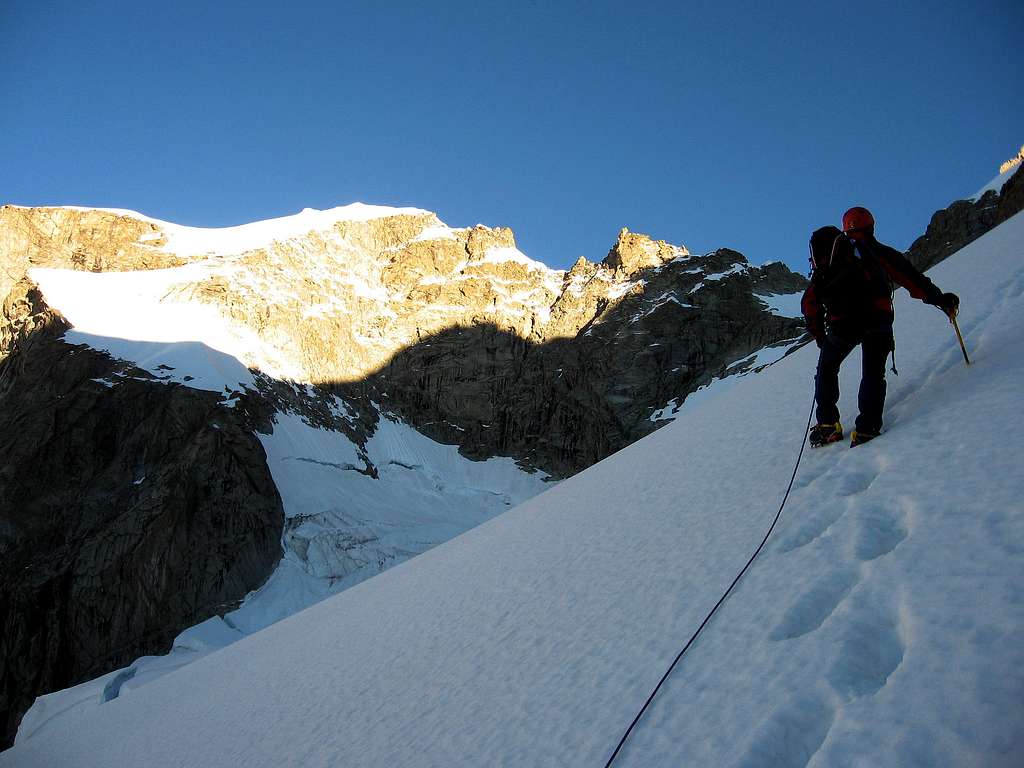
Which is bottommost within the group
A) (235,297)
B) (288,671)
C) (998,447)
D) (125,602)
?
(125,602)

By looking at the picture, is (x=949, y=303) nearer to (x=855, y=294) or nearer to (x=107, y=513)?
(x=855, y=294)

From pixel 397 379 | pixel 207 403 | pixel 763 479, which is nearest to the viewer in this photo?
pixel 763 479

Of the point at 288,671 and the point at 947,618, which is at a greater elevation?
the point at 947,618

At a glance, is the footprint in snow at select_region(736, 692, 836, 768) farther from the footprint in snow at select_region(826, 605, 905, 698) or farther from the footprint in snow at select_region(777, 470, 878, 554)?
the footprint in snow at select_region(777, 470, 878, 554)

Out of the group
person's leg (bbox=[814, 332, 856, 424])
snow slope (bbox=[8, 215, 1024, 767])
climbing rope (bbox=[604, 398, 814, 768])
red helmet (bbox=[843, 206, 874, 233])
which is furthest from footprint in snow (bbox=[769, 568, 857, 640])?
red helmet (bbox=[843, 206, 874, 233])

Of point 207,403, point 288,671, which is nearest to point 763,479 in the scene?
point 288,671

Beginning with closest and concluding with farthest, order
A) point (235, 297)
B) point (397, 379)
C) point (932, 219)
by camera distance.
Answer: point (932, 219)
point (235, 297)
point (397, 379)

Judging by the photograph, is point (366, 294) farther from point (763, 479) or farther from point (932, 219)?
point (763, 479)

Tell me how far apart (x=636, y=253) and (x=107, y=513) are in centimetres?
7825

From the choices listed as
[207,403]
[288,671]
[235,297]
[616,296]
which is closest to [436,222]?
[616,296]

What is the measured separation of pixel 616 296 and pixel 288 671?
89719 mm

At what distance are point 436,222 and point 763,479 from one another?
12294 centimetres

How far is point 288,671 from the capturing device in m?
5.93

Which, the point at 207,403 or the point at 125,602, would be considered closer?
the point at 125,602
